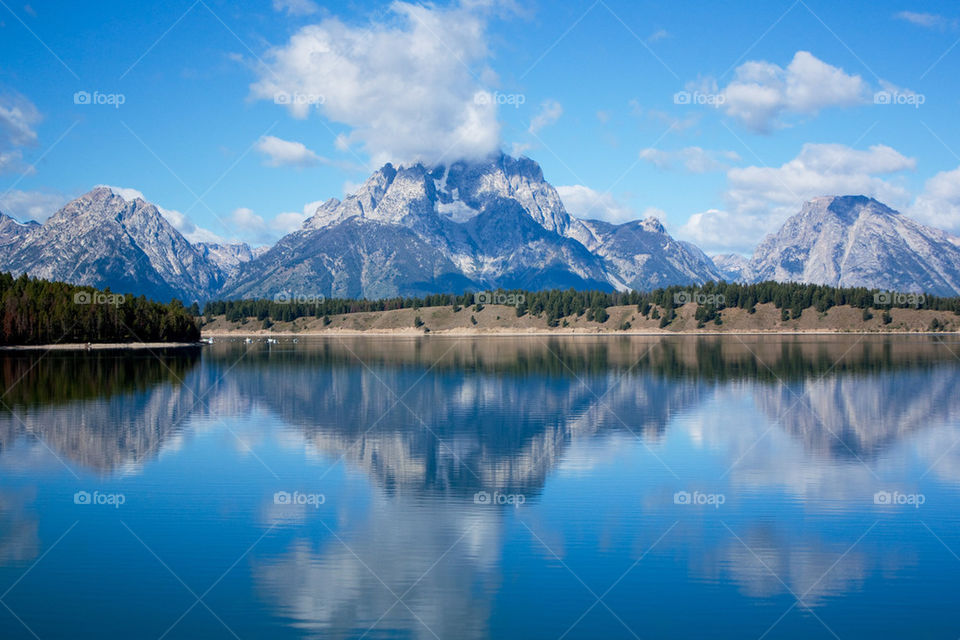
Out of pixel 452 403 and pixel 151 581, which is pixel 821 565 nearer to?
pixel 151 581

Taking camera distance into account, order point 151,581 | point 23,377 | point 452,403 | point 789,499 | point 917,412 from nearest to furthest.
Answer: point 151,581, point 789,499, point 917,412, point 452,403, point 23,377

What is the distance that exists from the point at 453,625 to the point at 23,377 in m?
91.1

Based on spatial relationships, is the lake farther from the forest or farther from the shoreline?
the shoreline

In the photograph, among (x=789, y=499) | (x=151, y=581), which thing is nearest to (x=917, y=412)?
(x=789, y=499)

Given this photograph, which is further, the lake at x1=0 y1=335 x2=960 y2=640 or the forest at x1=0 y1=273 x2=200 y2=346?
the forest at x1=0 y1=273 x2=200 y2=346

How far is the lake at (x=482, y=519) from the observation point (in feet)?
71.1

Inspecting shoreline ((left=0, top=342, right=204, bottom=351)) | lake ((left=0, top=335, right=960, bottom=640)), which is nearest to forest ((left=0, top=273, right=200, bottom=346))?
shoreline ((left=0, top=342, right=204, bottom=351))

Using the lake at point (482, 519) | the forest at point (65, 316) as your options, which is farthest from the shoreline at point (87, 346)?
the lake at point (482, 519)

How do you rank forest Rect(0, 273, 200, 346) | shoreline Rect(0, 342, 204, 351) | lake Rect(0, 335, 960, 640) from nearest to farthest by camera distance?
lake Rect(0, 335, 960, 640), forest Rect(0, 273, 200, 346), shoreline Rect(0, 342, 204, 351)

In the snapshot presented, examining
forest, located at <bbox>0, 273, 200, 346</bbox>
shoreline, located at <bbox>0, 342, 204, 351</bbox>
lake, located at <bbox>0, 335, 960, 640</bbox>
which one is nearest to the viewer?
lake, located at <bbox>0, 335, 960, 640</bbox>

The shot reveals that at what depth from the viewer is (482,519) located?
102ft

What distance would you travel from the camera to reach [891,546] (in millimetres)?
27812

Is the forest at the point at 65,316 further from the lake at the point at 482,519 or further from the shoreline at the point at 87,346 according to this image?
the lake at the point at 482,519

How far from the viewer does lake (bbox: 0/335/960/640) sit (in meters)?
21.7
